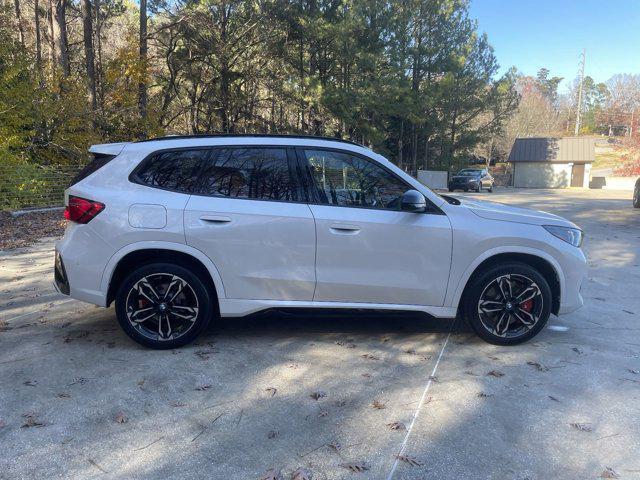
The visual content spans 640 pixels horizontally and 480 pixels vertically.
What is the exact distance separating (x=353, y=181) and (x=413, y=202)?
22.0 inches

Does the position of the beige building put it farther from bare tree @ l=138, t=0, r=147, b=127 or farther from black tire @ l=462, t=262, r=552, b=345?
black tire @ l=462, t=262, r=552, b=345

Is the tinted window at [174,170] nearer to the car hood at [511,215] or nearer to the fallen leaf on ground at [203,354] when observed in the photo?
the fallen leaf on ground at [203,354]

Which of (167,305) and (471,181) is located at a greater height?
(471,181)

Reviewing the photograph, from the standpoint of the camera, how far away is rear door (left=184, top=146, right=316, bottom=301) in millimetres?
3998

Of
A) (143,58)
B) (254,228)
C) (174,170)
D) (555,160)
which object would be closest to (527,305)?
(254,228)

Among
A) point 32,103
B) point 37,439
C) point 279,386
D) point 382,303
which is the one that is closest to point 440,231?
point 382,303

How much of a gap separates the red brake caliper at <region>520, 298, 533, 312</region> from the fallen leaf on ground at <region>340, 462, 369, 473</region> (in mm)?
2308

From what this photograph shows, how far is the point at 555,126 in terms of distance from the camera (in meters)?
70.2

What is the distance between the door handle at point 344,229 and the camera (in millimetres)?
4020

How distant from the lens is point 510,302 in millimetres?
4277

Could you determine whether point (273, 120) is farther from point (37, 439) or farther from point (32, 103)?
point (37, 439)

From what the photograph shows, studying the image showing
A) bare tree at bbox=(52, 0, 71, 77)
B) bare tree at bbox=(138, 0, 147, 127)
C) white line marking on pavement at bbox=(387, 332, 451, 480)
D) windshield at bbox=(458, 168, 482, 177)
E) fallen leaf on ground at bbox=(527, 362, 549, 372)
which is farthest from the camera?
windshield at bbox=(458, 168, 482, 177)

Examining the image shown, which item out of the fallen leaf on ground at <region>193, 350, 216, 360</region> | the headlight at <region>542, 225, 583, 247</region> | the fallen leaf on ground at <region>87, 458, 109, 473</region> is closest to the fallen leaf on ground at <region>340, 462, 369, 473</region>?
the fallen leaf on ground at <region>87, 458, 109, 473</region>

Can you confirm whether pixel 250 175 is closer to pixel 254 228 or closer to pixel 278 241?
pixel 254 228
